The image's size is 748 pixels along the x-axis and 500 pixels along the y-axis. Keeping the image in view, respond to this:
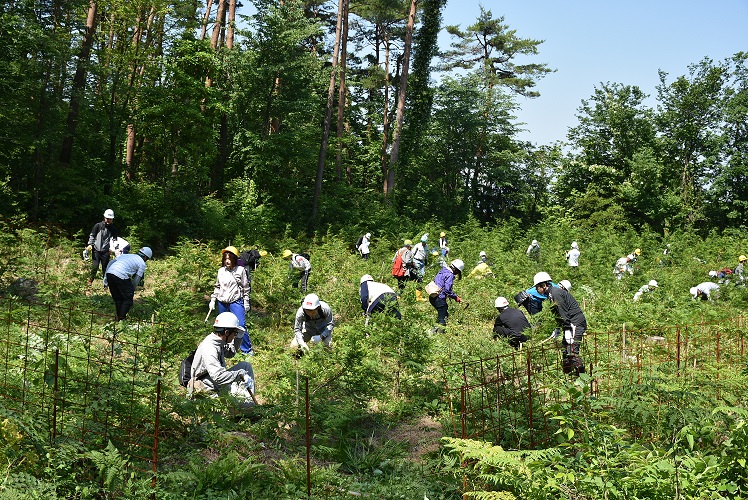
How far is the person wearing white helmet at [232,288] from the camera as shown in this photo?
878cm

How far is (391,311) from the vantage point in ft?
26.8

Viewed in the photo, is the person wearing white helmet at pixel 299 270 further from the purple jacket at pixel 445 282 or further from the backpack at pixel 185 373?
the backpack at pixel 185 373

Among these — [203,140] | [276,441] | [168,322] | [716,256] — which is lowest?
[276,441]

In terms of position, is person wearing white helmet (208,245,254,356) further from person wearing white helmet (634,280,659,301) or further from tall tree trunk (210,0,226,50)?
tall tree trunk (210,0,226,50)

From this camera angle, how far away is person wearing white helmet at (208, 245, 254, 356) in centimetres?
878

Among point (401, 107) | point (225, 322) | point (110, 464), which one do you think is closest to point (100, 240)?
point (225, 322)

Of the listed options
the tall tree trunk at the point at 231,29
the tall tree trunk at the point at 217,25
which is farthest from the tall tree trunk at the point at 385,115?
the tall tree trunk at the point at 217,25

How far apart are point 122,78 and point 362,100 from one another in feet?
62.7

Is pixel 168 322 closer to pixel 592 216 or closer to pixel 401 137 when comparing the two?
pixel 401 137

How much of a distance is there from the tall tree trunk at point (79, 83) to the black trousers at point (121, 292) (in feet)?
34.2

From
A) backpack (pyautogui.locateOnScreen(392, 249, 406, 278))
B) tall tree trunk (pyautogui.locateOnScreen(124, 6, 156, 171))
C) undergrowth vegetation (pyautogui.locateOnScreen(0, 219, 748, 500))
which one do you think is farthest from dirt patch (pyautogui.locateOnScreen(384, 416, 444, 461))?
tall tree trunk (pyautogui.locateOnScreen(124, 6, 156, 171))

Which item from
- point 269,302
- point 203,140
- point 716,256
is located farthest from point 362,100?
point 269,302

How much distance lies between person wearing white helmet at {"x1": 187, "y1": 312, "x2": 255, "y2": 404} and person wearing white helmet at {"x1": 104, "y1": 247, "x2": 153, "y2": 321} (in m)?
3.64

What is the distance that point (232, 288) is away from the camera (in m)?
8.79
